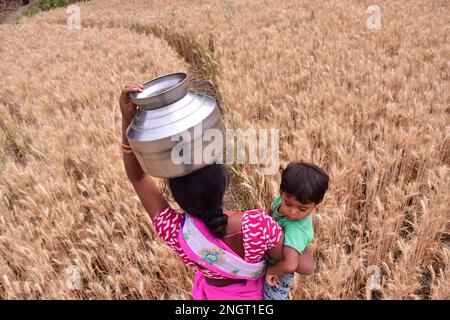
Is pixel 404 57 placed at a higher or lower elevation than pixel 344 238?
higher

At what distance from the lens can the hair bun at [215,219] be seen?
113cm

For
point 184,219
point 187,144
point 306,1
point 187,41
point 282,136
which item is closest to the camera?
point 187,144

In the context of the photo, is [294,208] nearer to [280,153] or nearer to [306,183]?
[306,183]

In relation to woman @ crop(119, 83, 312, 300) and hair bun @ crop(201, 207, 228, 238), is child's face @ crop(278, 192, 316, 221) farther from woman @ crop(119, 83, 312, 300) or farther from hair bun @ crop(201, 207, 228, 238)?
hair bun @ crop(201, 207, 228, 238)

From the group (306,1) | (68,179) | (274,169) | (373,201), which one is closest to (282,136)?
(274,169)

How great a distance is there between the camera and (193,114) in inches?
42.5

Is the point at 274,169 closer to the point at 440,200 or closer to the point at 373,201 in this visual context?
the point at 373,201

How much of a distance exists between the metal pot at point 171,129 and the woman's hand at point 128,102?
47 mm

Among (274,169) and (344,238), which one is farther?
(274,169)

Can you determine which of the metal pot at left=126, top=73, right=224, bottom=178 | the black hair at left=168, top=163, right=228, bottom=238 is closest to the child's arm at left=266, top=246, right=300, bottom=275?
the black hair at left=168, top=163, right=228, bottom=238

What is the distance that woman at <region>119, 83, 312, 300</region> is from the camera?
3.76 ft

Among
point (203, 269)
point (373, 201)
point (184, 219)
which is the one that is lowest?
point (373, 201)

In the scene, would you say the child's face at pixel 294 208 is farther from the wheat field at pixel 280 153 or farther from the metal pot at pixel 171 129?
the wheat field at pixel 280 153
